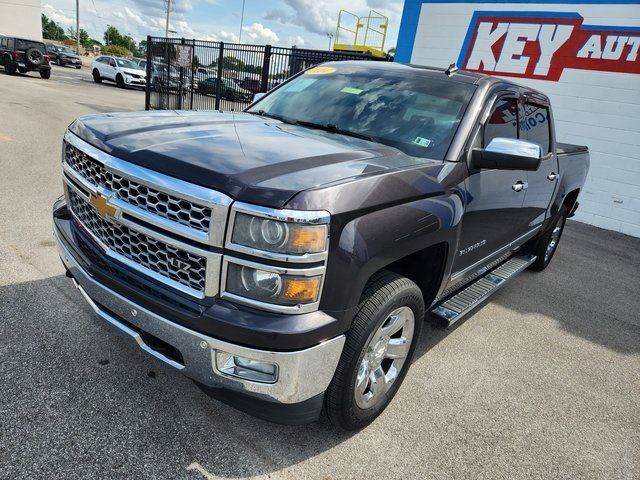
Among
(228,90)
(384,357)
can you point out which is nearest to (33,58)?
(228,90)

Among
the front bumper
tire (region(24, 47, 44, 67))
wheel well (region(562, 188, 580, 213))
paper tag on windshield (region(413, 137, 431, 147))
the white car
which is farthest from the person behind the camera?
the white car

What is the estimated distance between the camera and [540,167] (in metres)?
4.11

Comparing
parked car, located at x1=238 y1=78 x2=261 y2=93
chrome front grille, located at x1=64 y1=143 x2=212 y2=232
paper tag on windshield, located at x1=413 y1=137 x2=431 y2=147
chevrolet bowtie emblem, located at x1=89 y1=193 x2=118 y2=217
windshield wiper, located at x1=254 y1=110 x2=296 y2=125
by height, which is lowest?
chevrolet bowtie emblem, located at x1=89 y1=193 x2=118 y2=217

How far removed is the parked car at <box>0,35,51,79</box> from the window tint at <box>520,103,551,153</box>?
83.8 ft

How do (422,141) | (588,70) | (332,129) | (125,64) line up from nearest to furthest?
1. (422,141)
2. (332,129)
3. (588,70)
4. (125,64)

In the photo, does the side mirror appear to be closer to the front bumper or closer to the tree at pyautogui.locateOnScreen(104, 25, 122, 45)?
the front bumper

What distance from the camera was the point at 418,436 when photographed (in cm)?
262

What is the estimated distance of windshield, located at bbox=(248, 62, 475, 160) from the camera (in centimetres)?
298

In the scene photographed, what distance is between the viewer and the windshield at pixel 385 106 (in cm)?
298

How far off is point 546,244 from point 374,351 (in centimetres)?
394

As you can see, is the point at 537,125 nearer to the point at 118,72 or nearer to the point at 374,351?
the point at 374,351

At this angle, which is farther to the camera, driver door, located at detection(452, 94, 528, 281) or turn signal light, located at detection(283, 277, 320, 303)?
driver door, located at detection(452, 94, 528, 281)

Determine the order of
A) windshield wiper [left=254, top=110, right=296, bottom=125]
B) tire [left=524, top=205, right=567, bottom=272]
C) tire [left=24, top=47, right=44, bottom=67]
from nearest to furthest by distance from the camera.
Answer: windshield wiper [left=254, top=110, right=296, bottom=125]
tire [left=524, top=205, right=567, bottom=272]
tire [left=24, top=47, right=44, bottom=67]

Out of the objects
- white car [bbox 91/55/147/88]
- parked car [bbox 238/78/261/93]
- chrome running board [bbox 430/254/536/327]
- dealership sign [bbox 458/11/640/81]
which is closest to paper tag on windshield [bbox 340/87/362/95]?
chrome running board [bbox 430/254/536/327]
